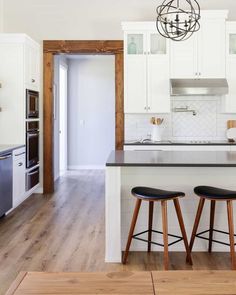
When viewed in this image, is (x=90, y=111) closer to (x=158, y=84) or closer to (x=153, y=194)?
(x=158, y=84)

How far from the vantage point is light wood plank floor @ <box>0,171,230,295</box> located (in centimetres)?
336

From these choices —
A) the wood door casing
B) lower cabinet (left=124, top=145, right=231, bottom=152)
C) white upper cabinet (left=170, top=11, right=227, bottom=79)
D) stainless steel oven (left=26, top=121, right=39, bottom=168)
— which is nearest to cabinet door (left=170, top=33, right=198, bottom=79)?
white upper cabinet (left=170, top=11, right=227, bottom=79)

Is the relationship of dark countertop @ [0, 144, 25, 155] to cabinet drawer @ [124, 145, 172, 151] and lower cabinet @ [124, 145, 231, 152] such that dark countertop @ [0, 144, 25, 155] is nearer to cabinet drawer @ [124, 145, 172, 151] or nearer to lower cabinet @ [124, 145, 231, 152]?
cabinet drawer @ [124, 145, 172, 151]

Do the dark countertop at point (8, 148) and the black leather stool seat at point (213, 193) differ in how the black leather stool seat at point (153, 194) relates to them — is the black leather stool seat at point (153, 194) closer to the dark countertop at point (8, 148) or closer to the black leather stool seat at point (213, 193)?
the black leather stool seat at point (213, 193)

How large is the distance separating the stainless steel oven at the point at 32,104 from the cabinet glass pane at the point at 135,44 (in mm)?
1534

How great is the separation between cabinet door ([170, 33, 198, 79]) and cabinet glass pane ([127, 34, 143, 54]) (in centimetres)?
45

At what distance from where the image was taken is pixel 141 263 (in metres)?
3.44

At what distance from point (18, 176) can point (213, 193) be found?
9.45ft

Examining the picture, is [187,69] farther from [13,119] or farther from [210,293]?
[210,293]

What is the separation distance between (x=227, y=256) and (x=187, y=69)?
9.95 feet

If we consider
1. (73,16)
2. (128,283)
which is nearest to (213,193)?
(128,283)

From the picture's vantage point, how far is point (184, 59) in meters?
5.78

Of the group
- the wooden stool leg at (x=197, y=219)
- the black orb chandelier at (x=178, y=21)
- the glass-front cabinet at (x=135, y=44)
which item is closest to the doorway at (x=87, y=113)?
the glass-front cabinet at (x=135, y=44)

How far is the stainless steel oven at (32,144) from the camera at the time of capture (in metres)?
5.69
